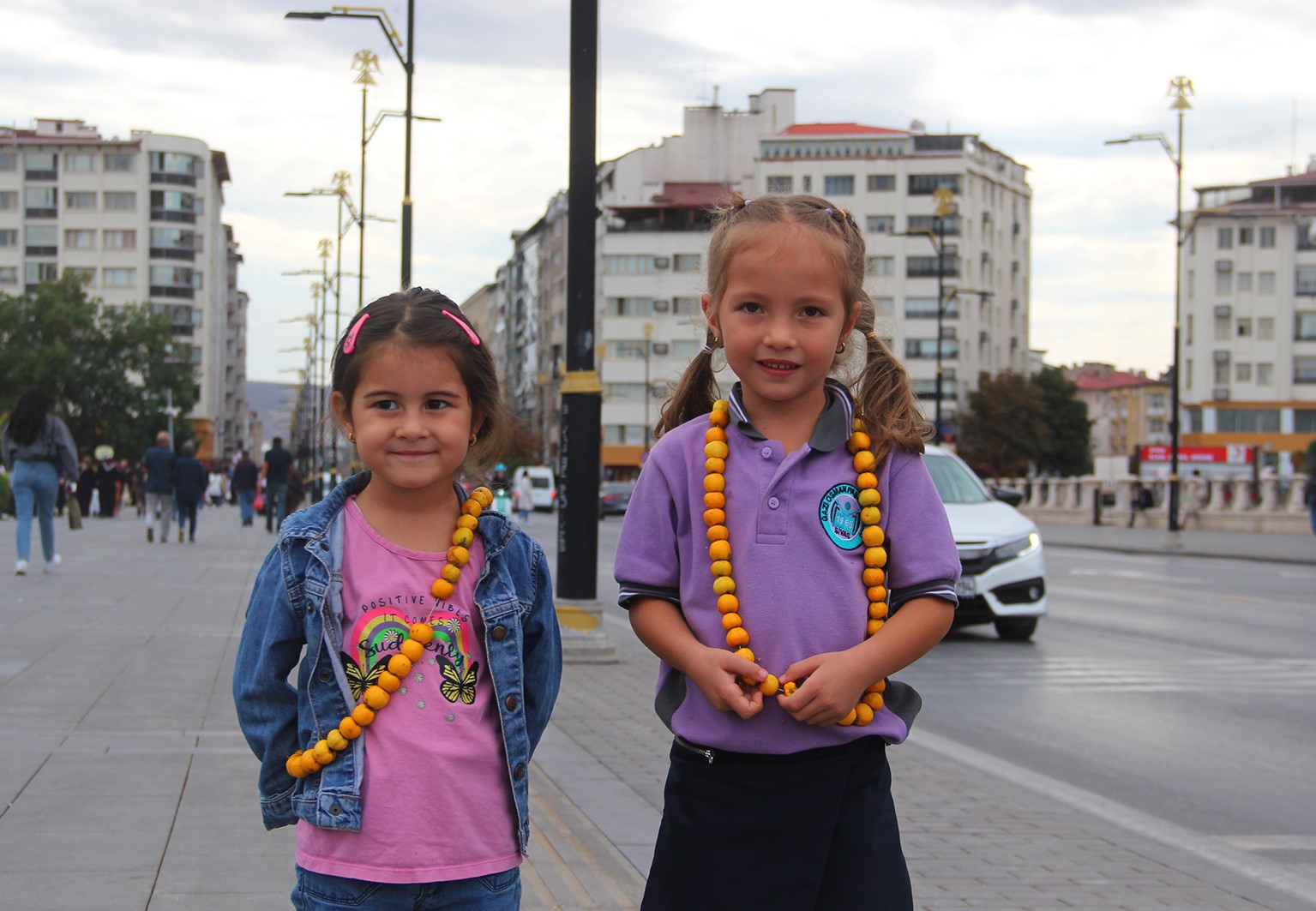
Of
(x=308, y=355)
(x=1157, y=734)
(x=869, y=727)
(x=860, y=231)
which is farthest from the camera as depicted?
(x=308, y=355)

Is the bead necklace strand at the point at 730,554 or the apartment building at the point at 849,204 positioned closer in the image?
the bead necklace strand at the point at 730,554

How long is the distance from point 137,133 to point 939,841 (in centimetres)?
12175

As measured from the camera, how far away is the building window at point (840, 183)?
351 feet

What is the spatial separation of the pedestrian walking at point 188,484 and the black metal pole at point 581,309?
56.8 ft

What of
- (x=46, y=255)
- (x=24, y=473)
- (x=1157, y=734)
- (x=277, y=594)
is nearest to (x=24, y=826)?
(x=277, y=594)

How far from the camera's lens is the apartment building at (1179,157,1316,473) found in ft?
334

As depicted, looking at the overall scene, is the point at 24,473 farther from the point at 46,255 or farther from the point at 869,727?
the point at 46,255

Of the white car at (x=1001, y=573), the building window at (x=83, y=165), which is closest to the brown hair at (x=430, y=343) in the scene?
the white car at (x=1001, y=573)

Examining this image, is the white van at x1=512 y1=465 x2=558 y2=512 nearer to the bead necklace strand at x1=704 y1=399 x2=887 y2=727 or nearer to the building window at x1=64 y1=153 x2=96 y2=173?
the building window at x1=64 y1=153 x2=96 y2=173

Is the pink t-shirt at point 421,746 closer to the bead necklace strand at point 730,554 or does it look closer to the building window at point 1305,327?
the bead necklace strand at point 730,554

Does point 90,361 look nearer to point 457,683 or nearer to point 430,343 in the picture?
point 430,343

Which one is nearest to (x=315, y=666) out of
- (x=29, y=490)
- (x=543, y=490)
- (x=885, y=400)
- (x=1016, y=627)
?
(x=885, y=400)

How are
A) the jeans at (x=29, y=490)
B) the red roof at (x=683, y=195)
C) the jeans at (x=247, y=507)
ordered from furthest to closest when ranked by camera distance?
the red roof at (x=683, y=195)
the jeans at (x=247, y=507)
the jeans at (x=29, y=490)

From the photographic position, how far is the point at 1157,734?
8.62 metres
